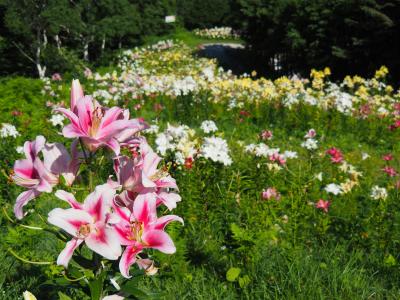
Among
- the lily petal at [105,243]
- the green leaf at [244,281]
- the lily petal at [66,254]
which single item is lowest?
the green leaf at [244,281]

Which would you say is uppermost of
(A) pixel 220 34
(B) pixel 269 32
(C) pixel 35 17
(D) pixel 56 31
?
(C) pixel 35 17

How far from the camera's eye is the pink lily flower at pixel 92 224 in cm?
130

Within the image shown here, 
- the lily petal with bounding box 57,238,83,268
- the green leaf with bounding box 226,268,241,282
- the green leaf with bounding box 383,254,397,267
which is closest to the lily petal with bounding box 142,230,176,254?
the lily petal with bounding box 57,238,83,268

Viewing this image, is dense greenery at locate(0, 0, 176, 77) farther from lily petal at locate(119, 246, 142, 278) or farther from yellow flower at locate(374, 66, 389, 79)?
lily petal at locate(119, 246, 142, 278)

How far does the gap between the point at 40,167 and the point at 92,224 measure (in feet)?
0.91

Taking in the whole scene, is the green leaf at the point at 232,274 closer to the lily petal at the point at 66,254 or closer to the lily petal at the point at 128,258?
the lily petal at the point at 128,258

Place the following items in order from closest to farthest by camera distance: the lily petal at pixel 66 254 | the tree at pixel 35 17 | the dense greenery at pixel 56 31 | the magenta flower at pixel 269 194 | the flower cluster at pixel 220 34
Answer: the lily petal at pixel 66 254 < the magenta flower at pixel 269 194 < the tree at pixel 35 17 < the dense greenery at pixel 56 31 < the flower cluster at pixel 220 34

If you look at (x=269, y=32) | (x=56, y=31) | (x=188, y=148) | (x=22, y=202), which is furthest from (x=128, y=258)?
(x=269, y=32)

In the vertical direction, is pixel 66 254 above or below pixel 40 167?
below

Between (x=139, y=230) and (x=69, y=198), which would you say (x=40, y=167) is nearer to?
(x=69, y=198)

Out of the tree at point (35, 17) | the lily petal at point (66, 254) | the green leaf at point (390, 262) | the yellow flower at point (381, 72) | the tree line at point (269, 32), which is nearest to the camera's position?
the lily petal at point (66, 254)

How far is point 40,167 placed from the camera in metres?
1.45

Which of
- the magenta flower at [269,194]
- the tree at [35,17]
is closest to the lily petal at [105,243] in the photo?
the magenta flower at [269,194]

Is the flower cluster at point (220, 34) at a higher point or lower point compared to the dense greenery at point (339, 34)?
lower
